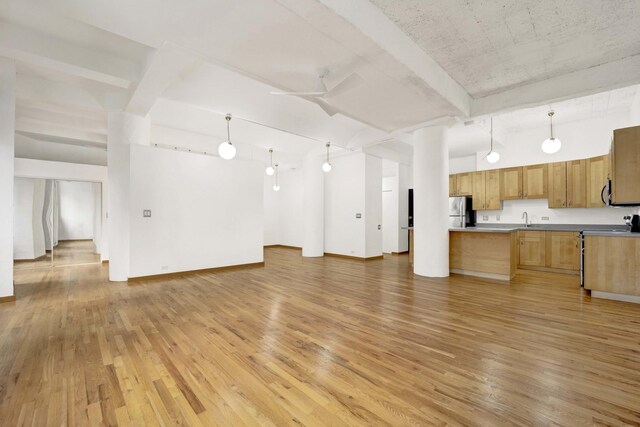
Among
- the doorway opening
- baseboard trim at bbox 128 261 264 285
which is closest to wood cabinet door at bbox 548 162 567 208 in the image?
baseboard trim at bbox 128 261 264 285

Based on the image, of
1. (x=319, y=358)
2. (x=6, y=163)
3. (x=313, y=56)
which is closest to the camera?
(x=319, y=358)

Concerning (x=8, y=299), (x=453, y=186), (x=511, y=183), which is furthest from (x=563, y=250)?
(x=8, y=299)

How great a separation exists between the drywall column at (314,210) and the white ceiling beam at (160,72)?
508 cm

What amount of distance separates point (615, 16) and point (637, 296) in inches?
148

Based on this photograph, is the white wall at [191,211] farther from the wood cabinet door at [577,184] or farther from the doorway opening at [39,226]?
the wood cabinet door at [577,184]

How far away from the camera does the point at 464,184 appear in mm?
8062

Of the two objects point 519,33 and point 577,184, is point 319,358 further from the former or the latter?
point 577,184

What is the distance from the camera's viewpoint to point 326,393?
191cm

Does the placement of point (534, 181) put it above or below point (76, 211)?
above

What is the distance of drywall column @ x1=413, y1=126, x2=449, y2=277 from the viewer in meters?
5.58

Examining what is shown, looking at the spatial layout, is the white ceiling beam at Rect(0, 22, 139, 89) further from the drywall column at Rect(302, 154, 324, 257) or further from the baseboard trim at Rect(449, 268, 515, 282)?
the baseboard trim at Rect(449, 268, 515, 282)

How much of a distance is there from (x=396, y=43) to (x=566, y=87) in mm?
3126

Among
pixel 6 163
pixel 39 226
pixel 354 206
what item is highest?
pixel 6 163

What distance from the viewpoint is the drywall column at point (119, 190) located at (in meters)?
5.29
